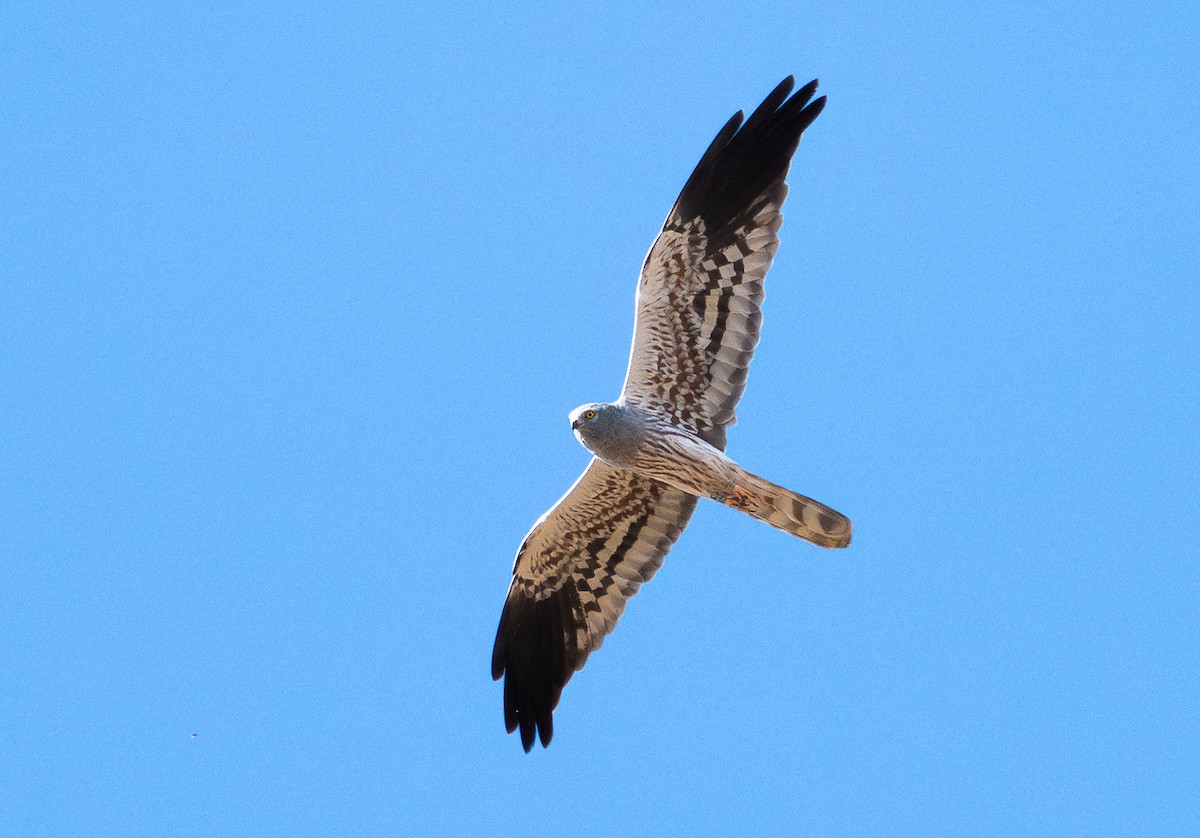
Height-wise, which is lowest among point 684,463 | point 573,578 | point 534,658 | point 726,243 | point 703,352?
point 534,658

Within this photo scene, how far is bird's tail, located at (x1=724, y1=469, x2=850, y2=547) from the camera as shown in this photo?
9445 mm

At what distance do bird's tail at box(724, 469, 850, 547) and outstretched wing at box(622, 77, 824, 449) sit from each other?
3.11ft

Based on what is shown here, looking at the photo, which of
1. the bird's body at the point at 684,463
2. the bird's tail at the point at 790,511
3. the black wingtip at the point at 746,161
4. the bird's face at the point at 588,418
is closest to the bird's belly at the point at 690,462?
the bird's body at the point at 684,463

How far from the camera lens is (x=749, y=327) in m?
9.93

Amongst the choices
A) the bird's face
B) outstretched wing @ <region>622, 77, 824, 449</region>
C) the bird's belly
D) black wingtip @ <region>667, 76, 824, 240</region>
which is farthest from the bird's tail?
black wingtip @ <region>667, 76, 824, 240</region>

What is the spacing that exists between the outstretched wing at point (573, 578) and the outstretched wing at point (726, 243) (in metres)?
1.30

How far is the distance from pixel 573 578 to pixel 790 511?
220cm

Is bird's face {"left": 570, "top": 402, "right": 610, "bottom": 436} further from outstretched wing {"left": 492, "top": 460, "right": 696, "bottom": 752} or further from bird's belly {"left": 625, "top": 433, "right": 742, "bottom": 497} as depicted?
outstretched wing {"left": 492, "top": 460, "right": 696, "bottom": 752}

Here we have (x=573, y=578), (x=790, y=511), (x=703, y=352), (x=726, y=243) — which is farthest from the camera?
(x=573, y=578)

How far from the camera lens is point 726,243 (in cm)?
981

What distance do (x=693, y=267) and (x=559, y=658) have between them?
3393 mm

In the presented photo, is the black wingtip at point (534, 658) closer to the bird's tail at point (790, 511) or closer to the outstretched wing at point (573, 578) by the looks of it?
the outstretched wing at point (573, 578)

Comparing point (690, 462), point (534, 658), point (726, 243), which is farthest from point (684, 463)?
point (534, 658)

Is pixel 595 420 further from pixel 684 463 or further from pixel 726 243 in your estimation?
pixel 726 243
